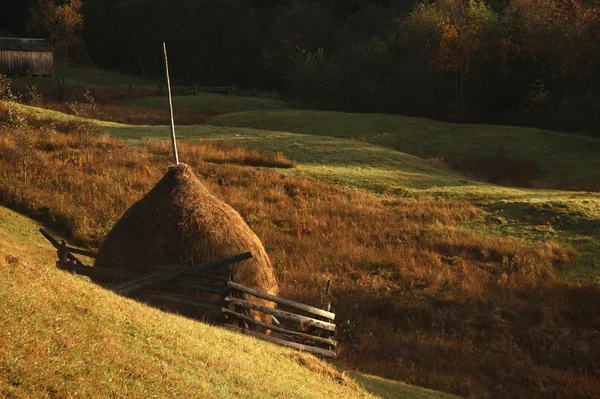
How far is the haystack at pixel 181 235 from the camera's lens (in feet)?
62.1

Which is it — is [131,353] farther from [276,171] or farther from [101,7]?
[101,7]

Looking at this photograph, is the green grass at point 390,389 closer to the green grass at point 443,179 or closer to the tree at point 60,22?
the green grass at point 443,179

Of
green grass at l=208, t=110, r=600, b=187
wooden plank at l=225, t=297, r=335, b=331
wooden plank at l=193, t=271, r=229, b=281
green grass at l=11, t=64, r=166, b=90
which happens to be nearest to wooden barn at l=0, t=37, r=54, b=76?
green grass at l=11, t=64, r=166, b=90

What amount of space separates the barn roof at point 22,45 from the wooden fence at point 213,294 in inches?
2193

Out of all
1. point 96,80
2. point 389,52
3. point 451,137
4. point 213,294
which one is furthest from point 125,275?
point 96,80

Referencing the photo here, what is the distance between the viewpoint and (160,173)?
3538 centimetres

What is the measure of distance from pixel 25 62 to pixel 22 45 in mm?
1906

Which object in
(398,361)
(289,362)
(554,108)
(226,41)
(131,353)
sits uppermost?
(226,41)

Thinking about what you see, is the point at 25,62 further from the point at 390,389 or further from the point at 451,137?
the point at 390,389

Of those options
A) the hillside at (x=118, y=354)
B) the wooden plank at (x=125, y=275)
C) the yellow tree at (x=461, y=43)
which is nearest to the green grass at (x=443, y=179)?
the wooden plank at (x=125, y=275)

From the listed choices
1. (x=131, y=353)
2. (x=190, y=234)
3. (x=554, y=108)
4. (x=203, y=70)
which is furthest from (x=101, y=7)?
(x=131, y=353)

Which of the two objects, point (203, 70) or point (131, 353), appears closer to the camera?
point (131, 353)

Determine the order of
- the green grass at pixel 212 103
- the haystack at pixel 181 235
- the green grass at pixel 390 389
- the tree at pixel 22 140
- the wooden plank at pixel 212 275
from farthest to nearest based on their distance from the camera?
1. the green grass at pixel 212 103
2. the tree at pixel 22 140
3. the haystack at pixel 181 235
4. the wooden plank at pixel 212 275
5. the green grass at pixel 390 389

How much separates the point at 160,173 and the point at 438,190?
15650 millimetres
